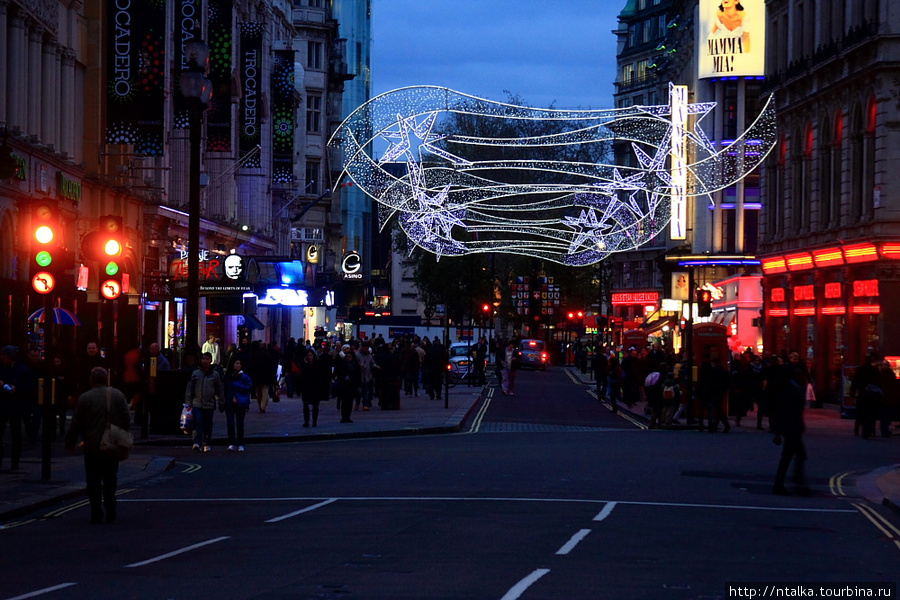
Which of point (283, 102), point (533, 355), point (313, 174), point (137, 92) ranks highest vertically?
point (283, 102)

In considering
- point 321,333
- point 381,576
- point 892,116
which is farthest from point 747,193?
point 381,576

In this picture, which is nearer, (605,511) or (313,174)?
(605,511)

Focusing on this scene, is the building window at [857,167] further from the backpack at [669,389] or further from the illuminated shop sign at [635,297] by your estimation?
the illuminated shop sign at [635,297]

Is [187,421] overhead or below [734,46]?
below

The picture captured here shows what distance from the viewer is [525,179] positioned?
91000 mm

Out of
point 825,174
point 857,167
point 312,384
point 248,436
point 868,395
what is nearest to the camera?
point 248,436

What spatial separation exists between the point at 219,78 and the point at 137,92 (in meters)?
9.41

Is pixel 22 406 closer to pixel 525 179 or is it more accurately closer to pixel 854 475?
pixel 854 475

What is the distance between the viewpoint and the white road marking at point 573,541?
12.6 meters

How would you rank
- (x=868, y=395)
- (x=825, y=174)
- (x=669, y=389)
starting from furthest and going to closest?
(x=825, y=174), (x=669, y=389), (x=868, y=395)

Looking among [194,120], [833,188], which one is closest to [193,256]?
[194,120]

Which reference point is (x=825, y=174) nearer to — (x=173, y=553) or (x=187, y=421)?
(x=187, y=421)

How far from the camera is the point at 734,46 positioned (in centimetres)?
7744

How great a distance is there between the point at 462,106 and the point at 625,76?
172 ft
